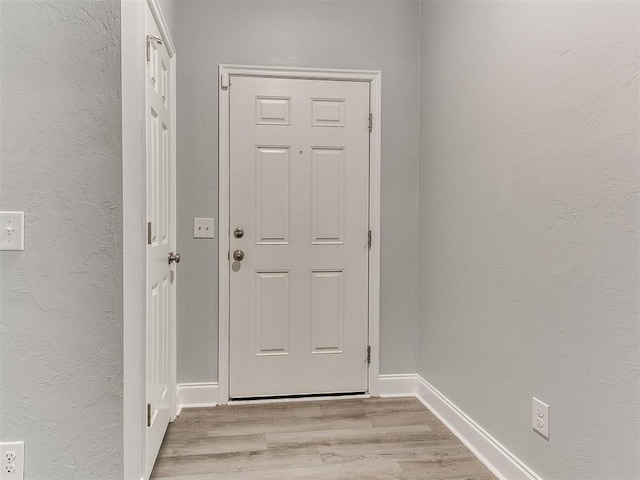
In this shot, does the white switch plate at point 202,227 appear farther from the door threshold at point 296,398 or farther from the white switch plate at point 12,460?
the white switch plate at point 12,460

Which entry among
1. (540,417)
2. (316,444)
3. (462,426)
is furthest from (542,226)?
(316,444)

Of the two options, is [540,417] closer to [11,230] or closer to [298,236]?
[298,236]

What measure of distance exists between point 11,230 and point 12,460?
733 mm

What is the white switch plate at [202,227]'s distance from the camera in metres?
2.78

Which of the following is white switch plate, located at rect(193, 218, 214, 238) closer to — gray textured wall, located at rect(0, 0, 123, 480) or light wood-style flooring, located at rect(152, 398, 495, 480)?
light wood-style flooring, located at rect(152, 398, 495, 480)

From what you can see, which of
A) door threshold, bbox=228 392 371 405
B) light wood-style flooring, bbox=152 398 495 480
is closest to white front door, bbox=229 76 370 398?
door threshold, bbox=228 392 371 405

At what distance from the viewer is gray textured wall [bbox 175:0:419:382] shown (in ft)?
9.08

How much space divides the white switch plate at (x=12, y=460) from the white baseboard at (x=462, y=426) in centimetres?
182

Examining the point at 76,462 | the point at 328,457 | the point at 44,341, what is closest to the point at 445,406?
the point at 328,457

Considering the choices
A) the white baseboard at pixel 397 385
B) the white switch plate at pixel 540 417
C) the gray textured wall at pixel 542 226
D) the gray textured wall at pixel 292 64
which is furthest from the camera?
the white baseboard at pixel 397 385

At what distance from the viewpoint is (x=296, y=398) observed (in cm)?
290

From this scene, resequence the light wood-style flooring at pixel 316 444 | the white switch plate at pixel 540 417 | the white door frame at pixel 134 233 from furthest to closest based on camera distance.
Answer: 1. the light wood-style flooring at pixel 316 444
2. the white switch plate at pixel 540 417
3. the white door frame at pixel 134 233

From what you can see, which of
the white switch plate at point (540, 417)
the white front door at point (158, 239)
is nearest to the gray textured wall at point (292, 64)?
the white front door at point (158, 239)

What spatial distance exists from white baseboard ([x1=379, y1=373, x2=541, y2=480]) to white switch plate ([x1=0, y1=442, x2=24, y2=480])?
1817 millimetres
